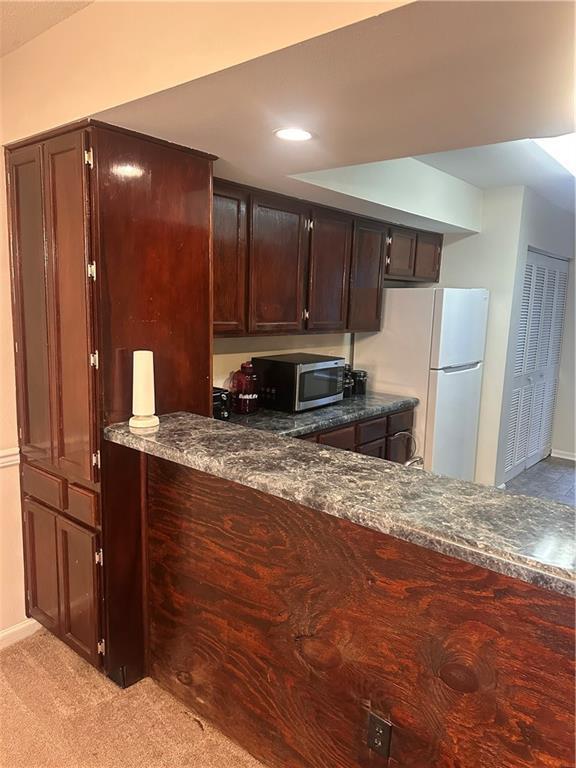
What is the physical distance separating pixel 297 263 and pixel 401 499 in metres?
2.10

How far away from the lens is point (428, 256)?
4289 mm

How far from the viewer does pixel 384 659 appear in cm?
141

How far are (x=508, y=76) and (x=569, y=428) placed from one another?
518 centimetres

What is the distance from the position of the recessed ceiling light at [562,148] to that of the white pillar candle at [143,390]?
8.42 feet

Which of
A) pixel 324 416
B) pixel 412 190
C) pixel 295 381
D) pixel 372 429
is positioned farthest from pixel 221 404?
pixel 412 190

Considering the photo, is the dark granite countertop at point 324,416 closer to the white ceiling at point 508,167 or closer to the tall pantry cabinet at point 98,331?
the tall pantry cabinet at point 98,331

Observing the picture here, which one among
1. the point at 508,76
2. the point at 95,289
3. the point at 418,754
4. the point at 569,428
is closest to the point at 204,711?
the point at 418,754

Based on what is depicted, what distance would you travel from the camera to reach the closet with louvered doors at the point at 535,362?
454 cm

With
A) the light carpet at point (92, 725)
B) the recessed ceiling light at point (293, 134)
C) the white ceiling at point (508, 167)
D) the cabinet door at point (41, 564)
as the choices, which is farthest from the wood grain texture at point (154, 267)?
the white ceiling at point (508, 167)

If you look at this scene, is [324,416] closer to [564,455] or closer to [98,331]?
[98,331]

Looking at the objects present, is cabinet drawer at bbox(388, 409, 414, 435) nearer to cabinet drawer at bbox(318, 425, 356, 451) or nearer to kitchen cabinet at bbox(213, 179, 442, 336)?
cabinet drawer at bbox(318, 425, 356, 451)

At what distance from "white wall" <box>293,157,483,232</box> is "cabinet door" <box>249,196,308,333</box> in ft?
→ 1.22

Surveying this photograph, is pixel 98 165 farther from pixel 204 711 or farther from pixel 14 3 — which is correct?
pixel 204 711

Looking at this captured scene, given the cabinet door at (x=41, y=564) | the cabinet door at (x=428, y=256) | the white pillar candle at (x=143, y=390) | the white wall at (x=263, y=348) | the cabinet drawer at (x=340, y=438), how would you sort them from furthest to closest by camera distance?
the cabinet door at (x=428, y=256)
the white wall at (x=263, y=348)
the cabinet drawer at (x=340, y=438)
the cabinet door at (x=41, y=564)
the white pillar candle at (x=143, y=390)
